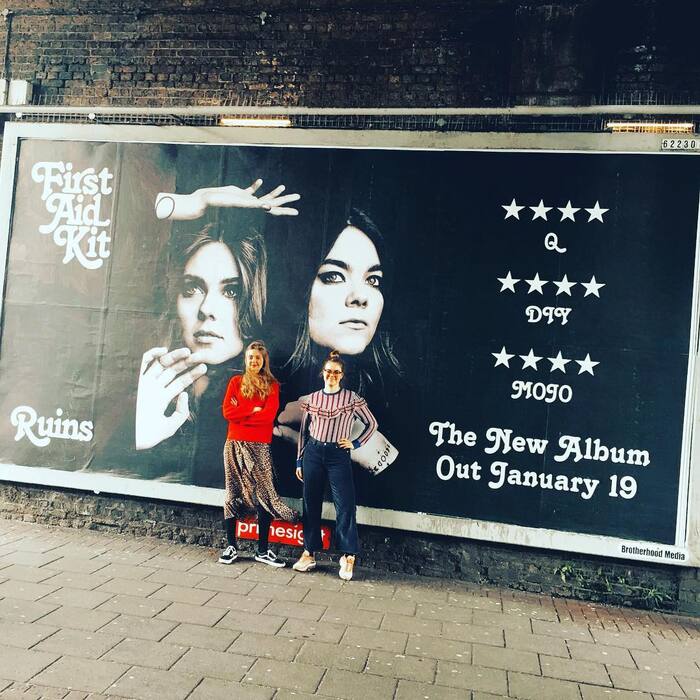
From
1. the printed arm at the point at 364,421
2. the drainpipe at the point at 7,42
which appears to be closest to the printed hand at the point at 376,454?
the printed arm at the point at 364,421

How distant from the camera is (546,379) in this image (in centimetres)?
698

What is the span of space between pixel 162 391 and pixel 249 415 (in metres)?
1.28

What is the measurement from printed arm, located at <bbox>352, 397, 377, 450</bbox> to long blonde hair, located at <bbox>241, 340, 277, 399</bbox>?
2.91 ft

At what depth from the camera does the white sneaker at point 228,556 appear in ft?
23.4

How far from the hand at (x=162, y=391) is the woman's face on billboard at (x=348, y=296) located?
55.1 inches

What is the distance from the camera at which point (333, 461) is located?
690 centimetres

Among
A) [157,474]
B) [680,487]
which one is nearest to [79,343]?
[157,474]

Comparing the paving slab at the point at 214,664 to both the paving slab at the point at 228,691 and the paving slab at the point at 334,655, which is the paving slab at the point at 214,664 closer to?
the paving slab at the point at 228,691

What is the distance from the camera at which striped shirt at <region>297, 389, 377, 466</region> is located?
22.7 ft

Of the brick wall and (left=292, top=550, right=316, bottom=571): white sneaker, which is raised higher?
the brick wall

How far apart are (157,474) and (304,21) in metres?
5.05

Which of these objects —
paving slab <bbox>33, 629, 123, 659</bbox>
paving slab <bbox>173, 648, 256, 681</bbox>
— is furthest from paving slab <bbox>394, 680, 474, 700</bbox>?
paving slab <bbox>33, 629, 123, 659</bbox>

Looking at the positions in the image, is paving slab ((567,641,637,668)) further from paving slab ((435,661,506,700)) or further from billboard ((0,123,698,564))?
billboard ((0,123,698,564))

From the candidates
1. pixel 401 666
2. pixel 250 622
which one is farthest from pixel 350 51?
pixel 401 666
